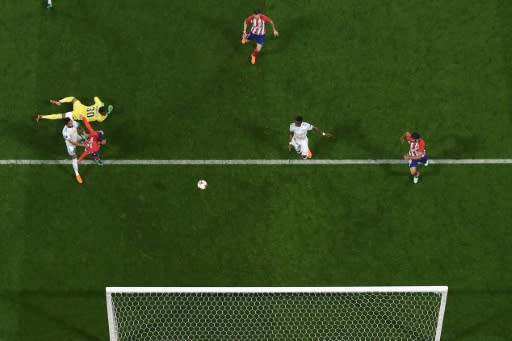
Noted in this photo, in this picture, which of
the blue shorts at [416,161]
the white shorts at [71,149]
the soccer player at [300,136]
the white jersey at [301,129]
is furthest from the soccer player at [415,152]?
the white shorts at [71,149]

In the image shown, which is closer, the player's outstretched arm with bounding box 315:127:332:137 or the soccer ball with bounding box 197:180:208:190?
the player's outstretched arm with bounding box 315:127:332:137

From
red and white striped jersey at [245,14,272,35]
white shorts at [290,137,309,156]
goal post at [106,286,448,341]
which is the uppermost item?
red and white striped jersey at [245,14,272,35]

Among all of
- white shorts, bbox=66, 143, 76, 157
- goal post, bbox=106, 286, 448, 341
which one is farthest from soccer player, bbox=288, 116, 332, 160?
white shorts, bbox=66, 143, 76, 157

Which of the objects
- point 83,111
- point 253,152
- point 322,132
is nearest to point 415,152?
point 322,132

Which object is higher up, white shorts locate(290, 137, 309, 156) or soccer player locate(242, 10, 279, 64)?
soccer player locate(242, 10, 279, 64)

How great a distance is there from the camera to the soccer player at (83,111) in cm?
1553

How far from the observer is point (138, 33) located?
16.5 metres

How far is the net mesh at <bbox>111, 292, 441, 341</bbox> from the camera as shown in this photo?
1416 cm

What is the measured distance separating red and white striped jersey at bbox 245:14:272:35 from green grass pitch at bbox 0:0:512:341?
35.5 inches

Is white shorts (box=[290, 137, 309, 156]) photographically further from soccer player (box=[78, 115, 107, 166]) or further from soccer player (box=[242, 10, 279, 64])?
soccer player (box=[78, 115, 107, 166])

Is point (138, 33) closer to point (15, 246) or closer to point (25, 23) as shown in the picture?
point (25, 23)

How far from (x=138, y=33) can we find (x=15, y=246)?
18.9 feet

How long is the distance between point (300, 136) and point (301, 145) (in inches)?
12.1

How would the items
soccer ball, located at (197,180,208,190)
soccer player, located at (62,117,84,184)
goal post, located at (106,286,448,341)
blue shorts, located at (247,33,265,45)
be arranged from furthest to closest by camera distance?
1. blue shorts, located at (247,33,265,45)
2. soccer ball, located at (197,180,208,190)
3. soccer player, located at (62,117,84,184)
4. goal post, located at (106,286,448,341)
